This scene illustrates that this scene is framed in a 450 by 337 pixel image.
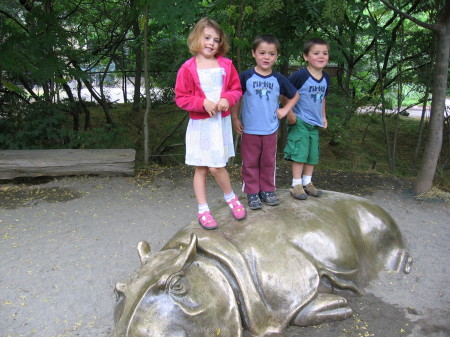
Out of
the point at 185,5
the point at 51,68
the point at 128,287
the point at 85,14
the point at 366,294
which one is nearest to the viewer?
the point at 128,287

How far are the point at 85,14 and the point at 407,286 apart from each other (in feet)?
32.4

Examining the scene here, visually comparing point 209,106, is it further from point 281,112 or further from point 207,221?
point 207,221

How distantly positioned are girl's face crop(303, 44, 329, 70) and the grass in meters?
3.87

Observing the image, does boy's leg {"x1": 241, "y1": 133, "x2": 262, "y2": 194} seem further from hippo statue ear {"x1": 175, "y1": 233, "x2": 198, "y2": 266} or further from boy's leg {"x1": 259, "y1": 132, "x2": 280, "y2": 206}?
hippo statue ear {"x1": 175, "y1": 233, "x2": 198, "y2": 266}

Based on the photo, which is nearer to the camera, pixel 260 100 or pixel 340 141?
pixel 260 100

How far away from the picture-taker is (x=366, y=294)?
3.17 meters

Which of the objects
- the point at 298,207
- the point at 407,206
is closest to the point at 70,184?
the point at 298,207

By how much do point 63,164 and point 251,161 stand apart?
13.9 feet

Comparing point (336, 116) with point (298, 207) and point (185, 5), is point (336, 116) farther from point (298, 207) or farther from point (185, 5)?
point (298, 207)

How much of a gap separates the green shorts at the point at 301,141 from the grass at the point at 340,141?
141 inches

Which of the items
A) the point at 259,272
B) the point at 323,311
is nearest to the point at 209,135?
the point at 259,272

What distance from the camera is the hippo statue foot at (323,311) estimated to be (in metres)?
2.74

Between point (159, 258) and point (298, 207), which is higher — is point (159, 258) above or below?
below

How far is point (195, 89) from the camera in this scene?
3148 mm
